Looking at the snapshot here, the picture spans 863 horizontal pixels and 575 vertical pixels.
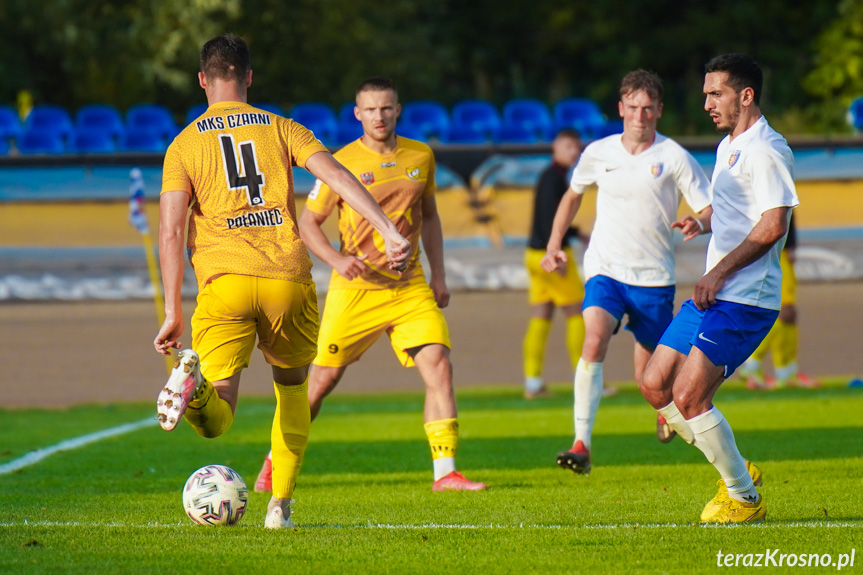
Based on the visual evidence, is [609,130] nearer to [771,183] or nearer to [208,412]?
[771,183]

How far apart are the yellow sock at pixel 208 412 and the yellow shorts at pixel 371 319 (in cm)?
187

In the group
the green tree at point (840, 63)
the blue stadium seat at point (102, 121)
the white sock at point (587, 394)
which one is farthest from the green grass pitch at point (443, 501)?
the green tree at point (840, 63)

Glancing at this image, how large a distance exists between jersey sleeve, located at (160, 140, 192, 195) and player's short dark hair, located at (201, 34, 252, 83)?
14.4 inches

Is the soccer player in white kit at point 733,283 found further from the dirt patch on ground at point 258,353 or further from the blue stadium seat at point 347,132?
the blue stadium seat at point 347,132

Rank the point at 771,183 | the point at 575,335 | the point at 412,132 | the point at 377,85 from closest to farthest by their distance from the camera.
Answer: the point at 771,183, the point at 377,85, the point at 575,335, the point at 412,132

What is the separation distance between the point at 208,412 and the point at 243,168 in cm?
103

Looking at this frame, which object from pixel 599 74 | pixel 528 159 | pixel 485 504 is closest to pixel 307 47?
pixel 599 74

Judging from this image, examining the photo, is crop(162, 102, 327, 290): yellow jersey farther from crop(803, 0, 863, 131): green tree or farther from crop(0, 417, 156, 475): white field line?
crop(803, 0, 863, 131): green tree

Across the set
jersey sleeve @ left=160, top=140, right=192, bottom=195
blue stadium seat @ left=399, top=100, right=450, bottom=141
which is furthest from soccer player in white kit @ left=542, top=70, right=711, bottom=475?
blue stadium seat @ left=399, top=100, right=450, bottom=141

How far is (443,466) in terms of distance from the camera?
6.26m

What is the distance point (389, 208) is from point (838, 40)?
23.6 m

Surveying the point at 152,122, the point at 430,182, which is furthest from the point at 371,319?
the point at 152,122

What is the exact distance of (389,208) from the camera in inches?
257

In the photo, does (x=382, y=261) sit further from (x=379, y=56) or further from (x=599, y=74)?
(x=599, y=74)
